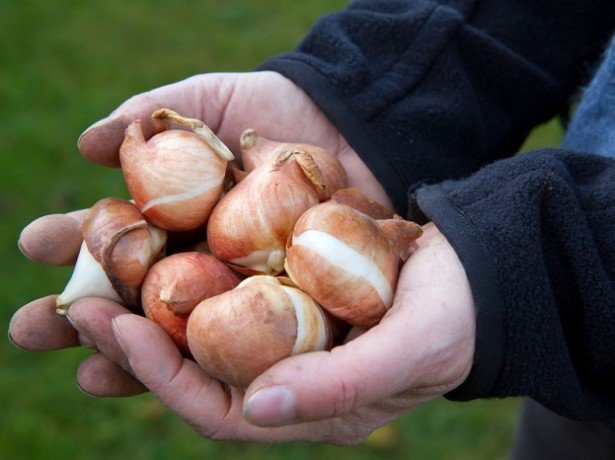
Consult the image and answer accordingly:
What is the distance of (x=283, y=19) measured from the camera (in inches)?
114

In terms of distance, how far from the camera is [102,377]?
3.19 feet

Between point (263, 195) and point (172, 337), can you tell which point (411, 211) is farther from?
point (172, 337)

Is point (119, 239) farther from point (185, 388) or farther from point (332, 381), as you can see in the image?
point (332, 381)

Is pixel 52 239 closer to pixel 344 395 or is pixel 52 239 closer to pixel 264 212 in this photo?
pixel 264 212

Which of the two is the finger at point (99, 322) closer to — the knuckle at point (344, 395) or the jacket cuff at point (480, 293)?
the knuckle at point (344, 395)

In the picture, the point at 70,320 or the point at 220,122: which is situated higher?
the point at 220,122

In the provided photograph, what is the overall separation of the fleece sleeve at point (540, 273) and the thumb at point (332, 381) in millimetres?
123

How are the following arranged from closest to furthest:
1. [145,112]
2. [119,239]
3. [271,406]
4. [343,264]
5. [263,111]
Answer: [271,406] → [343,264] → [119,239] → [145,112] → [263,111]

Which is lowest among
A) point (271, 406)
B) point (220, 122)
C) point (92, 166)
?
point (92, 166)

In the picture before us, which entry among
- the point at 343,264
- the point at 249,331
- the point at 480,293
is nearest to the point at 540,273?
the point at 480,293

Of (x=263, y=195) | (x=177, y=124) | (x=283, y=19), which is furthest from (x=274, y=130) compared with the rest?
(x=283, y=19)

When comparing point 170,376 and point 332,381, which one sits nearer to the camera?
point 332,381

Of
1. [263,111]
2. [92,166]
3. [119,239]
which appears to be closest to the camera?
[119,239]

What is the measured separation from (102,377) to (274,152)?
0.39 m
